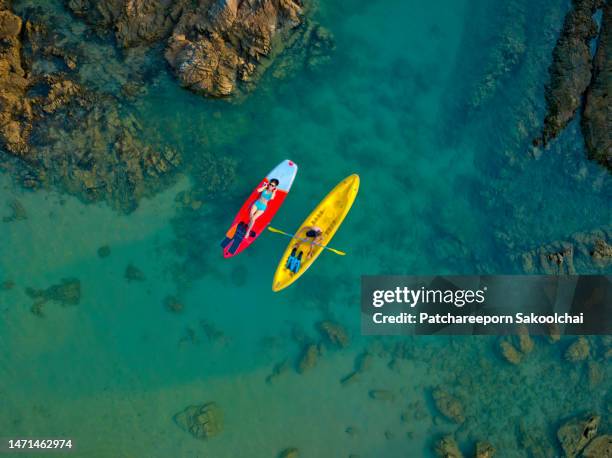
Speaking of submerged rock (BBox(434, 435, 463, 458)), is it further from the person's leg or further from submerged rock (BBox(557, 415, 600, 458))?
→ the person's leg

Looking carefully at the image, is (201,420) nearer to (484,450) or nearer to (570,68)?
(484,450)

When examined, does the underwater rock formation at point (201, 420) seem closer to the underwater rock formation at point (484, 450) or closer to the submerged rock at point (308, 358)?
the submerged rock at point (308, 358)

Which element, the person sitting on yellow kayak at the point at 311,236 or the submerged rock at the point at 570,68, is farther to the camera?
the submerged rock at the point at 570,68

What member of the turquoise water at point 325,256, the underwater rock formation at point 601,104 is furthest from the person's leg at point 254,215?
the underwater rock formation at point 601,104

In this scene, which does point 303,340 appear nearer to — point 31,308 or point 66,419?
point 66,419

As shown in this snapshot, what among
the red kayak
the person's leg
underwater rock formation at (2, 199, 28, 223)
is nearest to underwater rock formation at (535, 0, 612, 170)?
the red kayak

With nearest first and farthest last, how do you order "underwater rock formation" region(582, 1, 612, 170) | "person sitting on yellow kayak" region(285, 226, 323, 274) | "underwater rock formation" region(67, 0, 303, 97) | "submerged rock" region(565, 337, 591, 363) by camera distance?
1. "underwater rock formation" region(67, 0, 303, 97)
2. "person sitting on yellow kayak" region(285, 226, 323, 274)
3. "underwater rock formation" region(582, 1, 612, 170)
4. "submerged rock" region(565, 337, 591, 363)

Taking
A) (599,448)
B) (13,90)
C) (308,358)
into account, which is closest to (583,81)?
(599,448)
